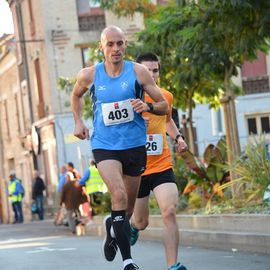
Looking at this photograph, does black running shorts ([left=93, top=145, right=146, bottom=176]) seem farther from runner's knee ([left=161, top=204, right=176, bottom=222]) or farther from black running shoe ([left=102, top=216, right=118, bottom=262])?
runner's knee ([left=161, top=204, right=176, bottom=222])

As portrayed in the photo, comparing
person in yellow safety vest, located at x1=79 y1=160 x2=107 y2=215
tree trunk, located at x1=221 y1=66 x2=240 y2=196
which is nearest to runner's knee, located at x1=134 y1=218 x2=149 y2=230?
tree trunk, located at x1=221 y1=66 x2=240 y2=196

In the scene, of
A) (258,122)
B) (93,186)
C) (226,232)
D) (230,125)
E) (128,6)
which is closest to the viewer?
(226,232)

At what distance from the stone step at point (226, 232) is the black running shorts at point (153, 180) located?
2.73m

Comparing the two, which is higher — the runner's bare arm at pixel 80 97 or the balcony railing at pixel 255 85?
the balcony railing at pixel 255 85

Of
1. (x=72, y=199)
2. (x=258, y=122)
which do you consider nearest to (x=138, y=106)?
(x=72, y=199)

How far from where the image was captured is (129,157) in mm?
8656

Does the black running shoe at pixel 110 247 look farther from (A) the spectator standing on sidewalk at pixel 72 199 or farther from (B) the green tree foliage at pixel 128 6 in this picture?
(B) the green tree foliage at pixel 128 6

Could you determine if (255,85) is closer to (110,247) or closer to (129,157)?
(110,247)

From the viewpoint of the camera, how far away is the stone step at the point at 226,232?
12.6 metres

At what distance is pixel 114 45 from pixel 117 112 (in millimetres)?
528

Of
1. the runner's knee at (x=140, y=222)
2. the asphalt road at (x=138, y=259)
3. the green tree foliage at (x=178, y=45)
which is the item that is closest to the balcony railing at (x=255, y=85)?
the green tree foliage at (x=178, y=45)

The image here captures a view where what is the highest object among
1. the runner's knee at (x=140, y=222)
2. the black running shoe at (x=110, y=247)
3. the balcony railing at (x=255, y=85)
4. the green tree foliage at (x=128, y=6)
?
the green tree foliage at (x=128, y=6)

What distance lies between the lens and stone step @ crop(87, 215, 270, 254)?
12.6 m

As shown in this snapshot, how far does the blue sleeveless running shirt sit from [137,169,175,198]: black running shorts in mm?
1040
